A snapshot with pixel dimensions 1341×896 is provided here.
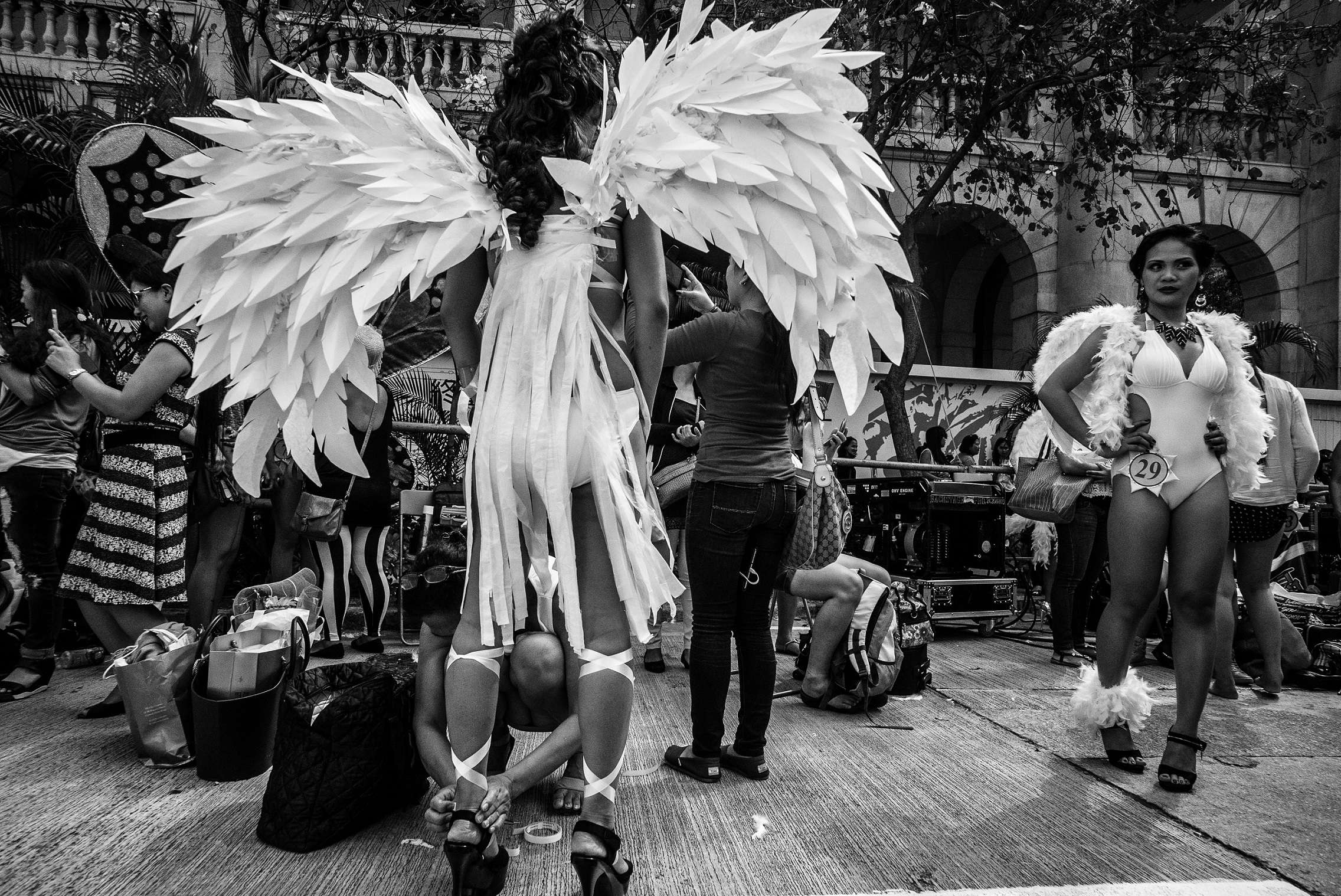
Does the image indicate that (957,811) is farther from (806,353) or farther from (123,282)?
(123,282)

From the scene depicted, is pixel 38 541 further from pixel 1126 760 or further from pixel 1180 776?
pixel 1180 776

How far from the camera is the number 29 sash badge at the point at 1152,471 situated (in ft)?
10.9

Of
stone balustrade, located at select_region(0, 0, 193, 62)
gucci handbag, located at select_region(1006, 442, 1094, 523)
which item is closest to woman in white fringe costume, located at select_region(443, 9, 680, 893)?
gucci handbag, located at select_region(1006, 442, 1094, 523)

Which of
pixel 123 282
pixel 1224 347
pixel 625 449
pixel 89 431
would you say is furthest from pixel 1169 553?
pixel 89 431

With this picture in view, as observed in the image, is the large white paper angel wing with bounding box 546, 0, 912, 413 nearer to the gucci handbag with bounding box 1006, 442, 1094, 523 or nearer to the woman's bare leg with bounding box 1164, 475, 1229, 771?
the woman's bare leg with bounding box 1164, 475, 1229, 771

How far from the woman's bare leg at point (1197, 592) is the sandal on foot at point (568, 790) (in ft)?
7.13

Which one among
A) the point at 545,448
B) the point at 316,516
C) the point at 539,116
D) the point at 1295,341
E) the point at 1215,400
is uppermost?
the point at 1295,341

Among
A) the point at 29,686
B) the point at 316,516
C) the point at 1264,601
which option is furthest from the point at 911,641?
the point at 29,686

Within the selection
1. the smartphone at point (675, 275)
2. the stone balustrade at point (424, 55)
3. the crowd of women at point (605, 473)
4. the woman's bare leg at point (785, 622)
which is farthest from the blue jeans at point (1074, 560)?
the stone balustrade at point (424, 55)

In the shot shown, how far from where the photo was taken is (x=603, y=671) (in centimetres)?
210

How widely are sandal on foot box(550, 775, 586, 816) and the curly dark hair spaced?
1693 millimetres

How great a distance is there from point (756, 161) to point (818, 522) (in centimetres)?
187

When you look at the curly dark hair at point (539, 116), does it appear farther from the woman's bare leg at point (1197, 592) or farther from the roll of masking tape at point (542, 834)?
the woman's bare leg at point (1197, 592)

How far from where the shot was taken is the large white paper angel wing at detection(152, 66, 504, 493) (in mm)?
2031
